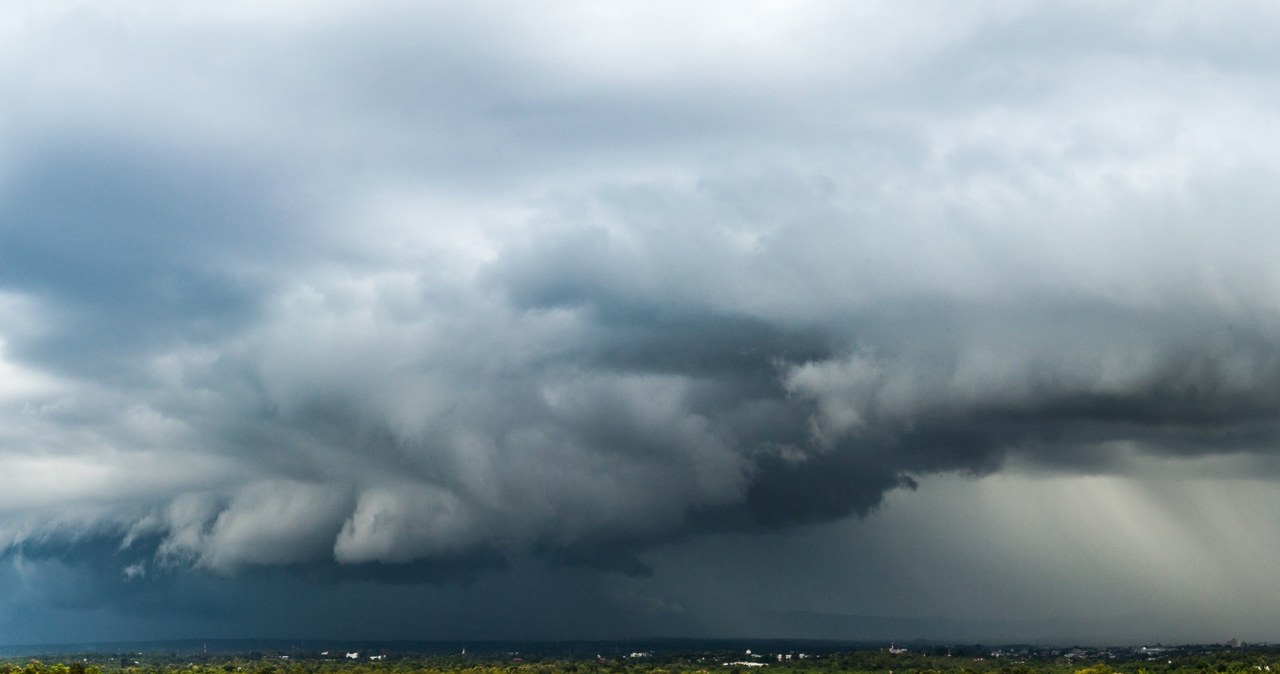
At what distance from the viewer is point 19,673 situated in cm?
18650

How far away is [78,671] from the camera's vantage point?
634ft

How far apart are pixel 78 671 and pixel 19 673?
9386mm
